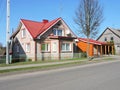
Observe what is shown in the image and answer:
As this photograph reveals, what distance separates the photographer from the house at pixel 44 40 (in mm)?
33188

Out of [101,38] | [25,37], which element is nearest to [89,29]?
[25,37]

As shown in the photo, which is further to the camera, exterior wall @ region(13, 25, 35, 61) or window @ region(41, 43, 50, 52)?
window @ region(41, 43, 50, 52)

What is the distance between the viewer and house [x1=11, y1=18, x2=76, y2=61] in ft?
109

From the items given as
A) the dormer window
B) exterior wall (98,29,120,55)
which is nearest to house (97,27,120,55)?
exterior wall (98,29,120,55)

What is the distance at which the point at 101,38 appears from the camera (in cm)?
6147

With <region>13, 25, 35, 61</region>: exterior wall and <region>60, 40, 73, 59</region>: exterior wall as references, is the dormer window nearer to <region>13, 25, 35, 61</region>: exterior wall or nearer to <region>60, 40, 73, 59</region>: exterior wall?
<region>60, 40, 73, 59</region>: exterior wall

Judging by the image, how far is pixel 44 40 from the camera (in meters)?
34.0

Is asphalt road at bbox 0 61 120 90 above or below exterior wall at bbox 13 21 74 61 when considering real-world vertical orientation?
below

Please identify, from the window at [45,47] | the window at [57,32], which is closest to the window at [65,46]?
the window at [45,47]

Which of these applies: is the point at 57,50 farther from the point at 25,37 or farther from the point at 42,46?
the point at 25,37

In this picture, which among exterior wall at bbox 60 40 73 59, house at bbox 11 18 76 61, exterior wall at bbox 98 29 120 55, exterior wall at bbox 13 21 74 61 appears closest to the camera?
exterior wall at bbox 13 21 74 61

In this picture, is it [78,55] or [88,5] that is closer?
[88,5]

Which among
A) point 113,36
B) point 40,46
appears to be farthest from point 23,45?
point 113,36

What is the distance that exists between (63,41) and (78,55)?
12.4 feet
